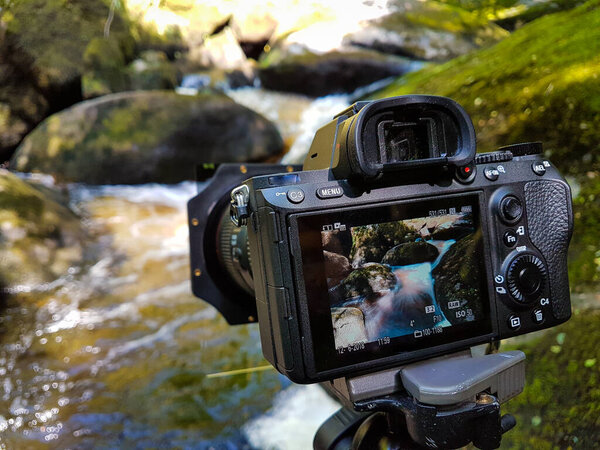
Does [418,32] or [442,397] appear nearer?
[442,397]

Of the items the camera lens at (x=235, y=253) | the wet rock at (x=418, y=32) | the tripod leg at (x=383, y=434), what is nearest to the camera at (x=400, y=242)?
the tripod leg at (x=383, y=434)

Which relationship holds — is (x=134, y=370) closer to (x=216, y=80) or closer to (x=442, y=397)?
(x=442, y=397)

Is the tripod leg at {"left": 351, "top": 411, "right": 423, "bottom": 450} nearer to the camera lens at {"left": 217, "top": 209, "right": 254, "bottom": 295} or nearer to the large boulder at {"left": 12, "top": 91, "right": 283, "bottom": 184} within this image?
the camera lens at {"left": 217, "top": 209, "right": 254, "bottom": 295}

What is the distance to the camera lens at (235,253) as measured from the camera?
1.29m

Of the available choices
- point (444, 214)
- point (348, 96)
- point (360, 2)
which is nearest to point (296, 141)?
point (348, 96)

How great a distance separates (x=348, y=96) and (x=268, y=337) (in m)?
5.05

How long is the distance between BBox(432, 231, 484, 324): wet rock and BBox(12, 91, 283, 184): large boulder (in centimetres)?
399

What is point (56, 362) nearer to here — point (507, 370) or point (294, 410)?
point (294, 410)

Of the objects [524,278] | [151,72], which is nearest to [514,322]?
[524,278]

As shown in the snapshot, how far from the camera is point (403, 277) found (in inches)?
34.8

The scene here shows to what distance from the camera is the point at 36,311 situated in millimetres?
2852

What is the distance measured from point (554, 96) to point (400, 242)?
1.38 metres

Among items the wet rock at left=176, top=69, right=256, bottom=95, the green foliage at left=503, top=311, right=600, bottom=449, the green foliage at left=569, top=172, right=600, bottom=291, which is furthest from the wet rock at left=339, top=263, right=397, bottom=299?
the wet rock at left=176, top=69, right=256, bottom=95

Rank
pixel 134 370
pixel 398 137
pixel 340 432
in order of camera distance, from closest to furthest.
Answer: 1. pixel 398 137
2. pixel 340 432
3. pixel 134 370
